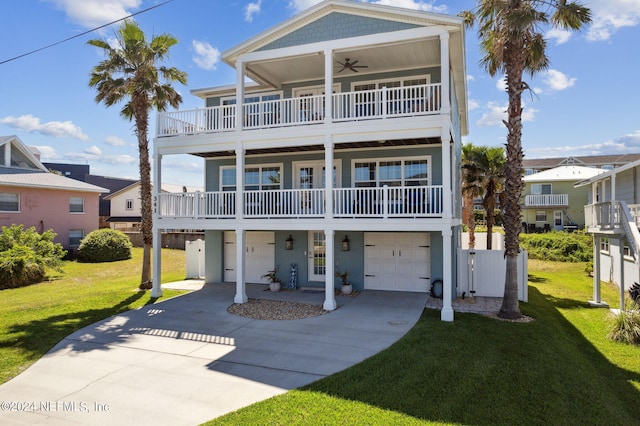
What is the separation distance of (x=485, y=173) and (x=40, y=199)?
26.1 meters

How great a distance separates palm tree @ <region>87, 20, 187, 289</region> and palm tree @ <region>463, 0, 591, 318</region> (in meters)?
11.8

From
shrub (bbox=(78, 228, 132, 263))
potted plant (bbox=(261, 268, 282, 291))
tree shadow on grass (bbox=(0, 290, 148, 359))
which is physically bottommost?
tree shadow on grass (bbox=(0, 290, 148, 359))

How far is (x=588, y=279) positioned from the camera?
732 inches

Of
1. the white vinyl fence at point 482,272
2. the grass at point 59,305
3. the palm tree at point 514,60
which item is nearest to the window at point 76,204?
the grass at point 59,305

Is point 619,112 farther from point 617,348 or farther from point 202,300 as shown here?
point 202,300

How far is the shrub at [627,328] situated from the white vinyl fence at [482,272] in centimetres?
361

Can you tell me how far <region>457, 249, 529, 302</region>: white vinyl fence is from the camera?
13.4 meters

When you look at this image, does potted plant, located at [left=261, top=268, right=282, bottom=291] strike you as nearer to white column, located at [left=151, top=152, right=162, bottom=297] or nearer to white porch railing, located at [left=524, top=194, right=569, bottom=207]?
white column, located at [left=151, top=152, right=162, bottom=297]

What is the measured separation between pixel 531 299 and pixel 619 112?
61.4ft

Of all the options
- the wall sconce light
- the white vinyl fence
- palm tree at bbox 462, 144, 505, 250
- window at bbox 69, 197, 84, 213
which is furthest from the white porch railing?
window at bbox 69, 197, 84, 213

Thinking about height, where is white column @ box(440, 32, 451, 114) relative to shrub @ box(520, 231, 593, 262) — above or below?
above

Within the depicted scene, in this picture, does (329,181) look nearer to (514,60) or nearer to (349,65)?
(349,65)

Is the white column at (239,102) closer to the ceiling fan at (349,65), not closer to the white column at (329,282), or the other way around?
the ceiling fan at (349,65)

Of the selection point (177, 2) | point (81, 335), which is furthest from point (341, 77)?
point (81, 335)
